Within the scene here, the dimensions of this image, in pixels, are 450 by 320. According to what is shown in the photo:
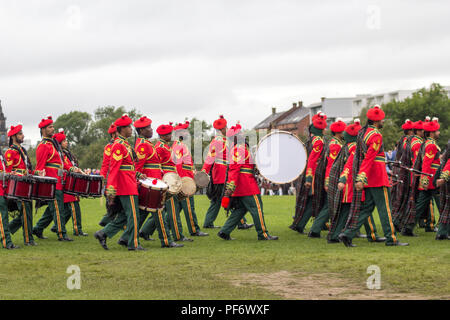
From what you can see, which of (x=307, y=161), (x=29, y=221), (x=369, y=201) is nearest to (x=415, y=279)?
(x=369, y=201)

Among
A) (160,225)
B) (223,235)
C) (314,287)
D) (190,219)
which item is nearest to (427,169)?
(223,235)

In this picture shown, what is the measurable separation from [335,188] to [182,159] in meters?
3.80

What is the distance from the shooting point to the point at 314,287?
8656 millimetres

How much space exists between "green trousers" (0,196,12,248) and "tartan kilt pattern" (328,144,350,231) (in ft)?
18.0

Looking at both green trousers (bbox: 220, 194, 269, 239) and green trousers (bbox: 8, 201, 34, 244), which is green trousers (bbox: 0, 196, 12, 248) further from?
green trousers (bbox: 220, 194, 269, 239)

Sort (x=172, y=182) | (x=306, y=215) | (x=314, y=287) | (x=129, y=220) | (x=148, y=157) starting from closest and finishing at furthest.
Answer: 1. (x=314, y=287)
2. (x=129, y=220)
3. (x=148, y=157)
4. (x=172, y=182)
5. (x=306, y=215)

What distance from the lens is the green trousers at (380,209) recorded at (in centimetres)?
1227

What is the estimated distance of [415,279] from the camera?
9.02 m

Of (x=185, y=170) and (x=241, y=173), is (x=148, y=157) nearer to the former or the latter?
(x=241, y=173)

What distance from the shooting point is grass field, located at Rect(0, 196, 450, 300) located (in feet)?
27.4

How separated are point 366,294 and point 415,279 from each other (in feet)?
3.78

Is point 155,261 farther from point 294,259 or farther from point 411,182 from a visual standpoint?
point 411,182

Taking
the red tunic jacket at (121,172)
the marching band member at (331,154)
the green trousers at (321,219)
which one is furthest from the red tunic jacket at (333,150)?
the red tunic jacket at (121,172)

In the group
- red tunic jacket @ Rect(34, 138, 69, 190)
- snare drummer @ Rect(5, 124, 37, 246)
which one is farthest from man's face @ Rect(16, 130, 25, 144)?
red tunic jacket @ Rect(34, 138, 69, 190)
